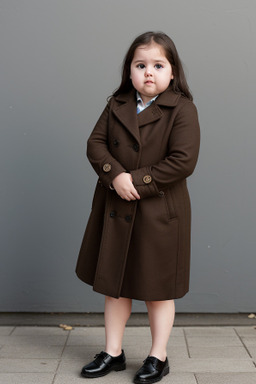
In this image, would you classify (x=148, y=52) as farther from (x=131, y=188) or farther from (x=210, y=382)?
(x=210, y=382)

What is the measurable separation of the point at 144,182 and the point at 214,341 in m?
1.30

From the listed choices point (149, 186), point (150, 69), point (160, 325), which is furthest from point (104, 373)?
point (150, 69)

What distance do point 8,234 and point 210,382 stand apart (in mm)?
1731

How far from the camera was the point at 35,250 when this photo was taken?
14.2ft

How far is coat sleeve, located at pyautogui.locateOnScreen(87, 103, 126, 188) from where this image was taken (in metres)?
3.16

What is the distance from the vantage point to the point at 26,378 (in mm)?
3311

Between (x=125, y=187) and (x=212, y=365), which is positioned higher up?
(x=125, y=187)

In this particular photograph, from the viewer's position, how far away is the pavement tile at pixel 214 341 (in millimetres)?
3846

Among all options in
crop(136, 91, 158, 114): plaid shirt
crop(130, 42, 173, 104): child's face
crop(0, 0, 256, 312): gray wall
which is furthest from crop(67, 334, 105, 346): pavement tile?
crop(130, 42, 173, 104): child's face

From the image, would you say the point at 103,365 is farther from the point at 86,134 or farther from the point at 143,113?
the point at 86,134

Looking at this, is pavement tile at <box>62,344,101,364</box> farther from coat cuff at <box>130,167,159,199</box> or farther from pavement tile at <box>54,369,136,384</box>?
coat cuff at <box>130,167,159,199</box>

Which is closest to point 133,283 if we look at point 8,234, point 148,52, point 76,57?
point 148,52

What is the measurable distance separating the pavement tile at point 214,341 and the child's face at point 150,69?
1.53 metres

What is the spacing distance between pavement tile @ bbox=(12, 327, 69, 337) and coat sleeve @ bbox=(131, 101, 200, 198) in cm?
139
